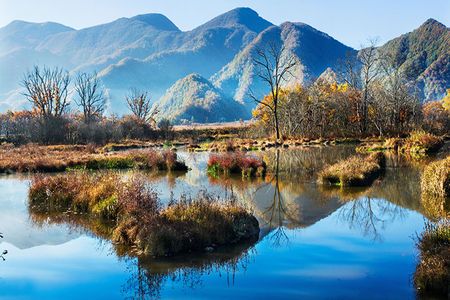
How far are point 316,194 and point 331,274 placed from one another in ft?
31.9

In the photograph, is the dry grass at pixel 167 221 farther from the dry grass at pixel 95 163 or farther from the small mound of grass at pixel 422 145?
the small mound of grass at pixel 422 145

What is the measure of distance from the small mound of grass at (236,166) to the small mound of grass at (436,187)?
9.72 metres

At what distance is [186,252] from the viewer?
12.0 meters

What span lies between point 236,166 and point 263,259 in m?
16.9

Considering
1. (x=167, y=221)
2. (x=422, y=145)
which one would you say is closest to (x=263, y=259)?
(x=167, y=221)

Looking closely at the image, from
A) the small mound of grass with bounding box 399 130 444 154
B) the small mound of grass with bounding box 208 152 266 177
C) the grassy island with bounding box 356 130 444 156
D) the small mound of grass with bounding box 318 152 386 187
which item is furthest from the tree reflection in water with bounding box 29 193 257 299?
the small mound of grass with bounding box 399 130 444 154

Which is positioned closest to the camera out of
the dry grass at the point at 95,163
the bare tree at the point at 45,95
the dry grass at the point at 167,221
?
the dry grass at the point at 167,221

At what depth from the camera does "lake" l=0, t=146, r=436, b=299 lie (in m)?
9.91

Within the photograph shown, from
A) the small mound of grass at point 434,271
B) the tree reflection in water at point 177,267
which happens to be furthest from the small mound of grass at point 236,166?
the small mound of grass at point 434,271

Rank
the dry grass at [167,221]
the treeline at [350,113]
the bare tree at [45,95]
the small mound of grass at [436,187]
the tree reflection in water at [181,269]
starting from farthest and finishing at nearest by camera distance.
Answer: the bare tree at [45,95] < the treeline at [350,113] < the small mound of grass at [436,187] < the dry grass at [167,221] < the tree reflection in water at [181,269]

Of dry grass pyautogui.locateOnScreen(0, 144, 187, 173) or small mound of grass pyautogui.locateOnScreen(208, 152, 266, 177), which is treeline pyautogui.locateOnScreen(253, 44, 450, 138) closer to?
dry grass pyautogui.locateOnScreen(0, 144, 187, 173)

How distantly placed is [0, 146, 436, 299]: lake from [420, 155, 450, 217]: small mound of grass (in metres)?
0.43

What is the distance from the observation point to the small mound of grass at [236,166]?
27141 mm

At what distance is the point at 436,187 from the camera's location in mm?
18500
